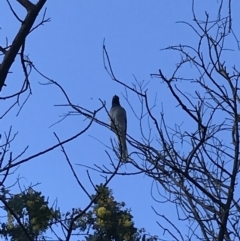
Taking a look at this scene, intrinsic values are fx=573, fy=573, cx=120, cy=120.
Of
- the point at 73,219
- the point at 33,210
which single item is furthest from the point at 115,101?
the point at 73,219

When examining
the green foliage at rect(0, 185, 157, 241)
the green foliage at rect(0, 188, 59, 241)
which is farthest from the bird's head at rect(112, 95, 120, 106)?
the green foliage at rect(0, 188, 59, 241)

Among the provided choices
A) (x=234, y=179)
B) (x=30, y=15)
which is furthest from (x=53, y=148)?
(x=234, y=179)

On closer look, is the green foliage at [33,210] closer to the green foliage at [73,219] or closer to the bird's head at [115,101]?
the green foliage at [73,219]

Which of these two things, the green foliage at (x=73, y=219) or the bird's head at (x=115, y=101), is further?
the bird's head at (x=115, y=101)

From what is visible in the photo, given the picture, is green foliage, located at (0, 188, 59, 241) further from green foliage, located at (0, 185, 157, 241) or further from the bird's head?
the bird's head

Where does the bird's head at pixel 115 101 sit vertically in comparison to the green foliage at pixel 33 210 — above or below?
above

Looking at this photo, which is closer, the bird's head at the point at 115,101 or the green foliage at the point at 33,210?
the green foliage at the point at 33,210

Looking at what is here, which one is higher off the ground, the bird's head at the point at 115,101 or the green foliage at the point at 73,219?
the bird's head at the point at 115,101

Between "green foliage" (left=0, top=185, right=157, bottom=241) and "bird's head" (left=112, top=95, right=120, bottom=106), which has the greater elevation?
"bird's head" (left=112, top=95, right=120, bottom=106)

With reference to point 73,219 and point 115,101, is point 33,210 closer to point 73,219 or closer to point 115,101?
point 73,219

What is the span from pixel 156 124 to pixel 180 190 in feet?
1.25

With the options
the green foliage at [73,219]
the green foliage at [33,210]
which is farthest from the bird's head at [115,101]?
the green foliage at [33,210]

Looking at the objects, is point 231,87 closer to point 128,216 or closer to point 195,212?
point 195,212

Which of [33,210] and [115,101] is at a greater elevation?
[115,101]
